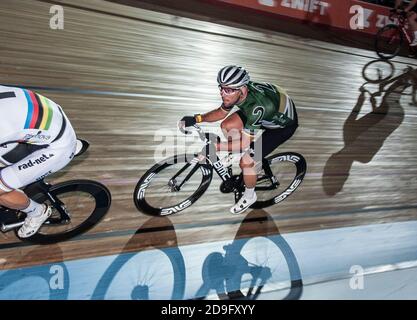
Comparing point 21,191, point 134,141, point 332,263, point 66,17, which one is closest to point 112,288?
point 21,191

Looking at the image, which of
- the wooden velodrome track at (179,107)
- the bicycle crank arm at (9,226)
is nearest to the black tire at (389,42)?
the wooden velodrome track at (179,107)

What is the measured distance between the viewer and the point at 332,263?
315cm

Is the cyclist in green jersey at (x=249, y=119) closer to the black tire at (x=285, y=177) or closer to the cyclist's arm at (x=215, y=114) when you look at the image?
the cyclist's arm at (x=215, y=114)

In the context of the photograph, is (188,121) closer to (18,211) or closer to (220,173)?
(220,173)

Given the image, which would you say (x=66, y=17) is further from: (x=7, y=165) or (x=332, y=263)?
(x=332, y=263)

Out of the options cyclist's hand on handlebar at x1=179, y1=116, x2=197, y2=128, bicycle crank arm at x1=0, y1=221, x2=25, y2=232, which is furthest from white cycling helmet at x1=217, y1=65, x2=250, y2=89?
bicycle crank arm at x1=0, y1=221, x2=25, y2=232

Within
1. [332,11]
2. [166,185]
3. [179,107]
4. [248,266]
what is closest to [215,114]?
[166,185]

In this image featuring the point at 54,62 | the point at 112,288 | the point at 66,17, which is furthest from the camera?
the point at 66,17

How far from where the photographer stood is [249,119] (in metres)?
2.86

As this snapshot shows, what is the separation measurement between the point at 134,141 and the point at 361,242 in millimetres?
2123

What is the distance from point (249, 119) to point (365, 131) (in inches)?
97.0

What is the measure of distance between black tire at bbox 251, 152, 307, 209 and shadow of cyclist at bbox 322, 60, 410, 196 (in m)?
0.46

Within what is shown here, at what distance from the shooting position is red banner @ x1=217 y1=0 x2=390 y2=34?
622 cm

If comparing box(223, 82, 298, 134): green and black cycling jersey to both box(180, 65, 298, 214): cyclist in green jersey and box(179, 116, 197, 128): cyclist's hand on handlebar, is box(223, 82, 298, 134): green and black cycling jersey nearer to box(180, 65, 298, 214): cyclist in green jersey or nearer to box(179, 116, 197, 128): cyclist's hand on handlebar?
box(180, 65, 298, 214): cyclist in green jersey
